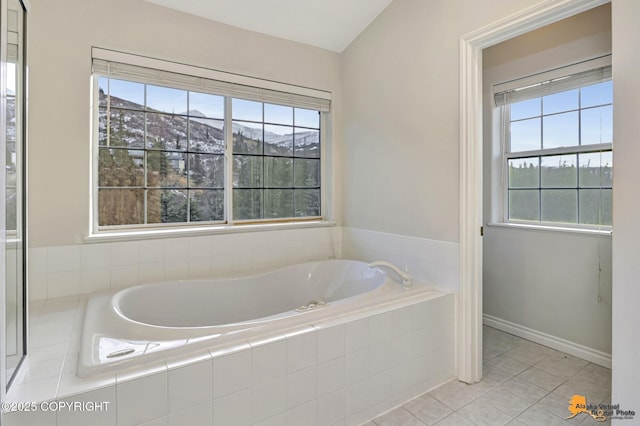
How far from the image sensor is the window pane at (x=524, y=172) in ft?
8.36

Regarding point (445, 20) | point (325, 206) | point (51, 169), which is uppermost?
point (445, 20)

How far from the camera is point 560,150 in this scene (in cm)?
240

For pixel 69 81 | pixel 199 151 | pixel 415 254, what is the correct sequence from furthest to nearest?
1. pixel 199 151
2. pixel 415 254
3. pixel 69 81

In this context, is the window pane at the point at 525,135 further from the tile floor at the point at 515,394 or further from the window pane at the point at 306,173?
the window pane at the point at 306,173

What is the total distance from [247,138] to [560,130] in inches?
95.3

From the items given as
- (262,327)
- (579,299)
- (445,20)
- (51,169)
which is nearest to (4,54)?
(51,169)

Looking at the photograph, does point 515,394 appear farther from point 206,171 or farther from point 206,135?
point 206,135

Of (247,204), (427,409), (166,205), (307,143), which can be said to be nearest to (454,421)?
(427,409)

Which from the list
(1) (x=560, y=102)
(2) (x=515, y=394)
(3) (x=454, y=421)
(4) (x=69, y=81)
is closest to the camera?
(3) (x=454, y=421)

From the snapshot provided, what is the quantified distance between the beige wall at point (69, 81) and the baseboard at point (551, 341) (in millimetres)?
3178

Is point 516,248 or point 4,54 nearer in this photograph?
point 4,54

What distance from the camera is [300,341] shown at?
1.42m

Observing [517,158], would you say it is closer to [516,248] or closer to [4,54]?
[516,248]

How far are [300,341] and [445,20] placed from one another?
2.08 meters
